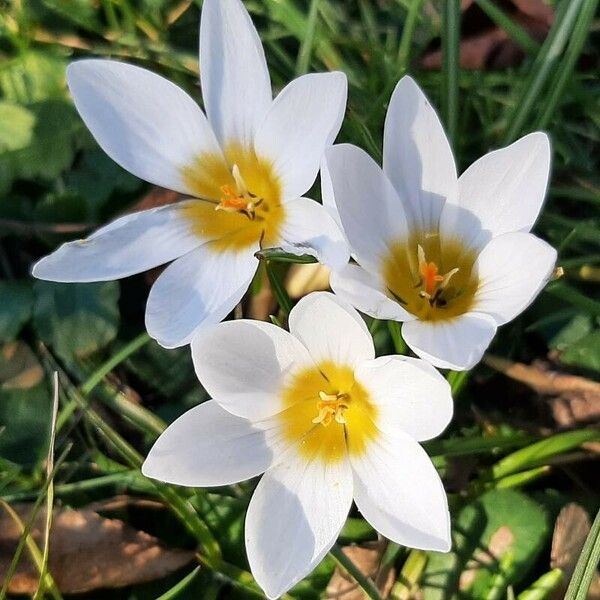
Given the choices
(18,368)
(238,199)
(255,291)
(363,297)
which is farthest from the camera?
(18,368)

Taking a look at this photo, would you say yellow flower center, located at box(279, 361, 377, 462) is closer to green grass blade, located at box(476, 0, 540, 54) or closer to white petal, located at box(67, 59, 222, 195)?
white petal, located at box(67, 59, 222, 195)

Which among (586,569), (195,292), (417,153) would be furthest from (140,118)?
(586,569)

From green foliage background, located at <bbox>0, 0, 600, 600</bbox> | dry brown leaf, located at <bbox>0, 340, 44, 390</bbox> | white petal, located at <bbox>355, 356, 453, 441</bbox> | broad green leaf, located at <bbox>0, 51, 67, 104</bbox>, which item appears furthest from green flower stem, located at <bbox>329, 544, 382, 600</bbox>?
broad green leaf, located at <bbox>0, 51, 67, 104</bbox>

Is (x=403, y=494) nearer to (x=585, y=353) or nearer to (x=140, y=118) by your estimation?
(x=585, y=353)

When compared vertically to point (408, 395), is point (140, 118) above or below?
above

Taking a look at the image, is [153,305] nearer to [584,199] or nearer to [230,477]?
[230,477]

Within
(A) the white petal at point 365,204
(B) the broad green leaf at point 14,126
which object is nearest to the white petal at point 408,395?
(A) the white petal at point 365,204

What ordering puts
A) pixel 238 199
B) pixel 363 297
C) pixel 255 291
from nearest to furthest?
1. pixel 363 297
2. pixel 238 199
3. pixel 255 291
